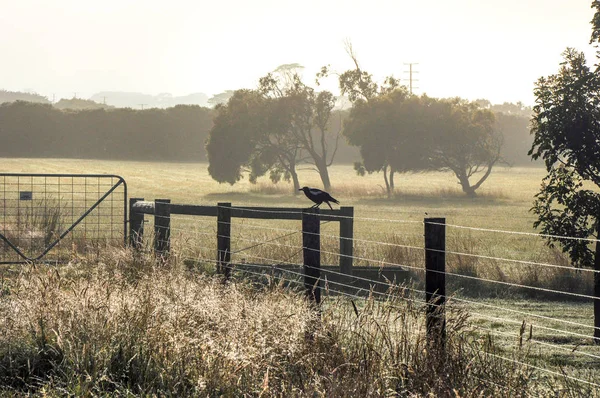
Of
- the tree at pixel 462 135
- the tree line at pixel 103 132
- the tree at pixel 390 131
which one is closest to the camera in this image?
the tree at pixel 390 131

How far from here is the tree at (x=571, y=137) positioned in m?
11.7

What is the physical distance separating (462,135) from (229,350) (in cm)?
4969

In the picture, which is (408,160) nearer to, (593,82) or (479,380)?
(593,82)

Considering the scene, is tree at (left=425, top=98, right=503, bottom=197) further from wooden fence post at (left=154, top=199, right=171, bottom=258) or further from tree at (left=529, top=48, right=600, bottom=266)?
wooden fence post at (left=154, top=199, right=171, bottom=258)

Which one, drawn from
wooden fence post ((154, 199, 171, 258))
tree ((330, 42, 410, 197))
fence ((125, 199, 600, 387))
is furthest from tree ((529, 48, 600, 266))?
tree ((330, 42, 410, 197))

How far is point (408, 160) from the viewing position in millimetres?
55062

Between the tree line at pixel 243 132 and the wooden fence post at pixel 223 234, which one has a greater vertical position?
the tree line at pixel 243 132

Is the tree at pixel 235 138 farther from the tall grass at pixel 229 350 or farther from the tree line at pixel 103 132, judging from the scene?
the tall grass at pixel 229 350

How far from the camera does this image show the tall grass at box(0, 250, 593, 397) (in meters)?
5.76

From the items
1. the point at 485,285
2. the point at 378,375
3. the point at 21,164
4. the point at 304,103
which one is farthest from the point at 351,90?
the point at 378,375

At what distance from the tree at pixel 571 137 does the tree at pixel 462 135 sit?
4201 centimetres

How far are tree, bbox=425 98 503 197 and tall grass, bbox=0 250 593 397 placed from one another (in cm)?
4796

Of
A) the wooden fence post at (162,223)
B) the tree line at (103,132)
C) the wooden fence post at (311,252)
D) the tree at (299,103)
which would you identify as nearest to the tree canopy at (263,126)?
the tree at (299,103)

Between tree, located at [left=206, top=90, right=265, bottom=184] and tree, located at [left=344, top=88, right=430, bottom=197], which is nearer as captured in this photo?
tree, located at [left=344, top=88, right=430, bottom=197]
